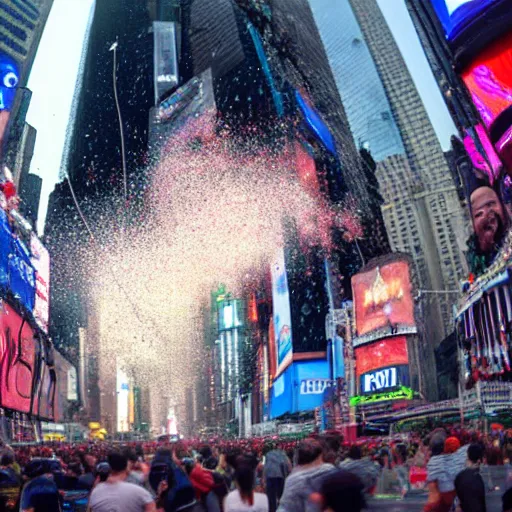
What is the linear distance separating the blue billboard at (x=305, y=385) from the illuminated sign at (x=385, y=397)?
13.4 meters

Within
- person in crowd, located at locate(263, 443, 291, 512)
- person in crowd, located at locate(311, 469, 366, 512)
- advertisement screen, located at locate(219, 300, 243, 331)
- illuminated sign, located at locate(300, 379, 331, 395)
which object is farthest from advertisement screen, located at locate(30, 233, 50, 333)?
advertisement screen, located at locate(219, 300, 243, 331)

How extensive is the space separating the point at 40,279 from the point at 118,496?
55.8m

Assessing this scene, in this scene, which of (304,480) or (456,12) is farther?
(456,12)

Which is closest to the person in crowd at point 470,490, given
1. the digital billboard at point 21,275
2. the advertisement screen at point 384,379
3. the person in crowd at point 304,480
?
the person in crowd at point 304,480

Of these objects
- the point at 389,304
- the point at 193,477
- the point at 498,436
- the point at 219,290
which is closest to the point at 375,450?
the point at 498,436

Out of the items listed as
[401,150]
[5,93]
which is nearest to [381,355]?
[401,150]

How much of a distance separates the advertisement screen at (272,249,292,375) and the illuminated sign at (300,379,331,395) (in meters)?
2.16

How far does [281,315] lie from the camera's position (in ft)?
226

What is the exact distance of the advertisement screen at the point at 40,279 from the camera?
5697cm

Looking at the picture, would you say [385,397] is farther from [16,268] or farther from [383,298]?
[16,268]

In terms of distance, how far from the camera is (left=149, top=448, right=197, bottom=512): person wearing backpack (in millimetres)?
7074

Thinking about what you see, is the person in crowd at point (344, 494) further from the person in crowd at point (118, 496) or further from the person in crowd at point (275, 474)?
the person in crowd at point (275, 474)

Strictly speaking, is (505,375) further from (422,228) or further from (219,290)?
(219,290)

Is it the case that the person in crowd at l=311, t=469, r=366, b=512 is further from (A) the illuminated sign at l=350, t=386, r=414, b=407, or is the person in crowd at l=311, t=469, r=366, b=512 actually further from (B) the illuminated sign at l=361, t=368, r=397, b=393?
(B) the illuminated sign at l=361, t=368, r=397, b=393
